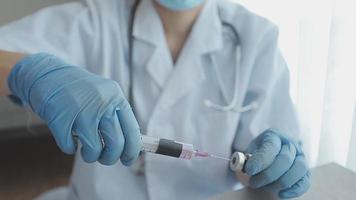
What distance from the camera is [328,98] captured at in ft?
3.84

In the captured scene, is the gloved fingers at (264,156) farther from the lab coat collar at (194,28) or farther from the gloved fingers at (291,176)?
the lab coat collar at (194,28)

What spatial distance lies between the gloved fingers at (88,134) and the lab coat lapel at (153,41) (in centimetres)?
31

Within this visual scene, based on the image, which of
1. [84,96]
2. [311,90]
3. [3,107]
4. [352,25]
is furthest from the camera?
[3,107]

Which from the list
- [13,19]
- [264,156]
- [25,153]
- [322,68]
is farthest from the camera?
[25,153]

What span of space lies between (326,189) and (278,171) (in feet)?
0.28

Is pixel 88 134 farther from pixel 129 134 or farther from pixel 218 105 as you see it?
pixel 218 105

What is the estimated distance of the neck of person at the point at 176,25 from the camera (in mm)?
964

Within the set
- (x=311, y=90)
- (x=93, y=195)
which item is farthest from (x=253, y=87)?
(x=93, y=195)

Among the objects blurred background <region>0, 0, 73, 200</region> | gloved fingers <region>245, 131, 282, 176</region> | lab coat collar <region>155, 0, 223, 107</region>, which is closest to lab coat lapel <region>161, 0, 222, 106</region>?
lab coat collar <region>155, 0, 223, 107</region>

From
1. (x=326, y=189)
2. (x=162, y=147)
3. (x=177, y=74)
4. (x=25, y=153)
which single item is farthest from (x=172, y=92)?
(x=25, y=153)

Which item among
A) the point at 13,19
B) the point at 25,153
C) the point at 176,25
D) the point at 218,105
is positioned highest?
the point at 176,25

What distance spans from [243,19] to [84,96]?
45 cm

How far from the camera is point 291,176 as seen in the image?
761 millimetres

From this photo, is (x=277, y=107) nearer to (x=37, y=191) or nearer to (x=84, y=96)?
(x=84, y=96)
